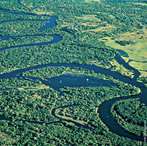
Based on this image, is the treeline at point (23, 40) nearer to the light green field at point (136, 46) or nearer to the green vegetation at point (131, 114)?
the light green field at point (136, 46)

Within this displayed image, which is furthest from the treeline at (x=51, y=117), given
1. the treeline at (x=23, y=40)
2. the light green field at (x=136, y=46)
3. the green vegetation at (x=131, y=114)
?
the treeline at (x=23, y=40)

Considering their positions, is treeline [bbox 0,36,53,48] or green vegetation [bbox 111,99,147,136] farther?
treeline [bbox 0,36,53,48]

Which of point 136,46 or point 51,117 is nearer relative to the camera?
point 51,117

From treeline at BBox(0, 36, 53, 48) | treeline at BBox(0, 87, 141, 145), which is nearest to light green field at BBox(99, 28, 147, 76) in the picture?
treeline at BBox(0, 87, 141, 145)

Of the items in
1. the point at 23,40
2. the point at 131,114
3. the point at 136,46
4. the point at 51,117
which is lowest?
the point at 51,117

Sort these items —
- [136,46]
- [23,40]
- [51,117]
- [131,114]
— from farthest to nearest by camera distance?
[136,46] → [23,40] → [131,114] → [51,117]

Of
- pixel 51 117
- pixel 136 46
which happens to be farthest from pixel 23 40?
pixel 51 117

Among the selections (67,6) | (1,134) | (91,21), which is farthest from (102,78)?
(67,6)

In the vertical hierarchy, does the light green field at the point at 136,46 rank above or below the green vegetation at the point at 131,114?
above

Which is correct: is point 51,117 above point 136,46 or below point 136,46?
below

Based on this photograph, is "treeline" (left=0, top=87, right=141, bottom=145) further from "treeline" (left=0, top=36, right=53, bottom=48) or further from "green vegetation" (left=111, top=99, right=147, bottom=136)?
"treeline" (left=0, top=36, right=53, bottom=48)

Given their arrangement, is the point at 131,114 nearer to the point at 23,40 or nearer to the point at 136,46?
the point at 136,46

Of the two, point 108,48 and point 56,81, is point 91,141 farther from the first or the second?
point 108,48
